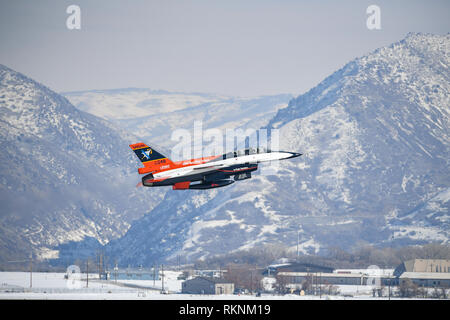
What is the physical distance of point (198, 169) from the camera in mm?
143750

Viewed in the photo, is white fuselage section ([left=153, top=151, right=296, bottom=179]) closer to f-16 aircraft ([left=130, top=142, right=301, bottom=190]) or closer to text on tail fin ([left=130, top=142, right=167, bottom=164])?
f-16 aircraft ([left=130, top=142, right=301, bottom=190])

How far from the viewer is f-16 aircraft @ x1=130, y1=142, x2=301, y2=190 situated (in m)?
143

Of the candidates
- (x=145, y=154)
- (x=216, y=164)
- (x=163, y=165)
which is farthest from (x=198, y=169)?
(x=145, y=154)

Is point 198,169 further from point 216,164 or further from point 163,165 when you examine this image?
point 163,165

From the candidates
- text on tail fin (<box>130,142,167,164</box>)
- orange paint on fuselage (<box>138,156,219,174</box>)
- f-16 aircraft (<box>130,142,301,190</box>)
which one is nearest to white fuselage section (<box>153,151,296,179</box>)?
f-16 aircraft (<box>130,142,301,190</box>)

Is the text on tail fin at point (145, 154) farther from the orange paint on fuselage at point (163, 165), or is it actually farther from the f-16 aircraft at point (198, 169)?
the orange paint on fuselage at point (163, 165)

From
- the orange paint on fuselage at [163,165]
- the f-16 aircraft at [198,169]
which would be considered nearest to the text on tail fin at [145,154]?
the f-16 aircraft at [198,169]

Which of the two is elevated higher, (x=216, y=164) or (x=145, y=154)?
(x=145, y=154)
